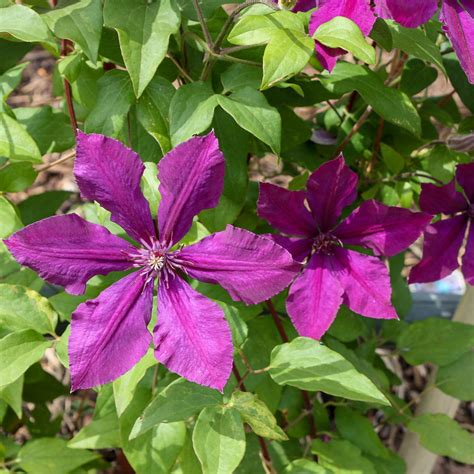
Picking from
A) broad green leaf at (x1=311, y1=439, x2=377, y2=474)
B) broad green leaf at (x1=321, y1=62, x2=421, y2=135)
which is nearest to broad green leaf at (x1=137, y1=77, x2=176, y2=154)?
broad green leaf at (x1=321, y1=62, x2=421, y2=135)

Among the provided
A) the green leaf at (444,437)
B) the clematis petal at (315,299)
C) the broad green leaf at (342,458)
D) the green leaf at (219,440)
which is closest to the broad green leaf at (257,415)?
the green leaf at (219,440)

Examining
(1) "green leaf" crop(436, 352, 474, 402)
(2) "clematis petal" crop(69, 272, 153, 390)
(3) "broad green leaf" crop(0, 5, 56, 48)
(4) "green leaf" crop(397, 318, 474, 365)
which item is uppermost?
(3) "broad green leaf" crop(0, 5, 56, 48)

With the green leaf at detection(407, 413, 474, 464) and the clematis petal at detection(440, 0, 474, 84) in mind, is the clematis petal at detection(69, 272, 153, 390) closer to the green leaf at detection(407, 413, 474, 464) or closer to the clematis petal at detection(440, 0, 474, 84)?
the clematis petal at detection(440, 0, 474, 84)

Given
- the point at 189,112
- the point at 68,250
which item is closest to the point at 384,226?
the point at 189,112

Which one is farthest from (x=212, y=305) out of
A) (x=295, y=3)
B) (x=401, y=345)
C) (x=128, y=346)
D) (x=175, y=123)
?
(x=401, y=345)

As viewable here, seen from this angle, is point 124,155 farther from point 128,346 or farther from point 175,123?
point 128,346

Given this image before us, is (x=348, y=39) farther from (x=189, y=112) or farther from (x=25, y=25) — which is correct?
(x=25, y=25)
